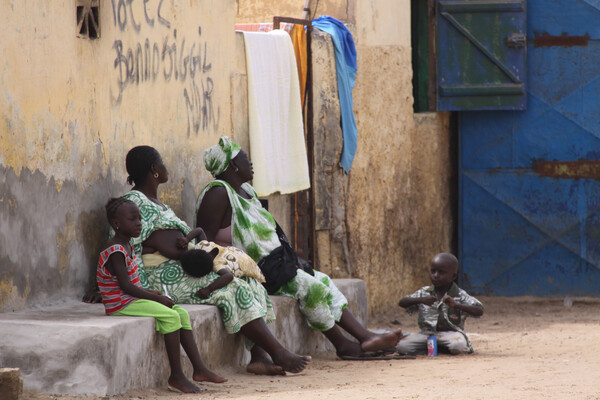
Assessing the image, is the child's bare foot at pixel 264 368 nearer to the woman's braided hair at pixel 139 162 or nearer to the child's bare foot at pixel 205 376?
the child's bare foot at pixel 205 376

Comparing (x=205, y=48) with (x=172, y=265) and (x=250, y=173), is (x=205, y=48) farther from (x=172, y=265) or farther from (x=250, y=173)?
(x=172, y=265)

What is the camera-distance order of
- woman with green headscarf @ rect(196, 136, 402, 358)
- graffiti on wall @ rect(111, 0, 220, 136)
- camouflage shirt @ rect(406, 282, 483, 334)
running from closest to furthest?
graffiti on wall @ rect(111, 0, 220, 136)
woman with green headscarf @ rect(196, 136, 402, 358)
camouflage shirt @ rect(406, 282, 483, 334)

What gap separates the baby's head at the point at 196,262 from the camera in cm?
522

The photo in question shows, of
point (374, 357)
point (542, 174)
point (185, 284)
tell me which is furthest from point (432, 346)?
point (542, 174)

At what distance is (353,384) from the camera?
17.0 ft

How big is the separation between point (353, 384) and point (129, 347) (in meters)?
1.28

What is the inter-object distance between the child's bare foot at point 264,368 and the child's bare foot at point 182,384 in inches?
30.0

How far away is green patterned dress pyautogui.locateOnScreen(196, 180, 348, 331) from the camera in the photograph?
5996 millimetres

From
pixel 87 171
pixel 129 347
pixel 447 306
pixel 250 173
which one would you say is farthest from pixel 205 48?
pixel 129 347

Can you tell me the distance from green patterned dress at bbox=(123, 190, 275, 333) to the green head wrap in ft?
2.38

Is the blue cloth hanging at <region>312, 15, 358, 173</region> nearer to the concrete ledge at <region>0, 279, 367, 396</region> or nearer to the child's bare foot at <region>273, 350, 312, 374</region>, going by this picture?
the child's bare foot at <region>273, 350, 312, 374</region>

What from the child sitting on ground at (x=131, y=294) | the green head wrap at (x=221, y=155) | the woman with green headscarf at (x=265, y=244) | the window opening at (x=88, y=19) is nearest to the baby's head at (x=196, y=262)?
the child sitting on ground at (x=131, y=294)

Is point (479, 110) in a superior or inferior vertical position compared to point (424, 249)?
superior

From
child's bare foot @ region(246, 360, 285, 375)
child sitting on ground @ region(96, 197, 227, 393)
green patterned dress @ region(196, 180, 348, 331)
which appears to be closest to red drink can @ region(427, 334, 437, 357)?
green patterned dress @ region(196, 180, 348, 331)
